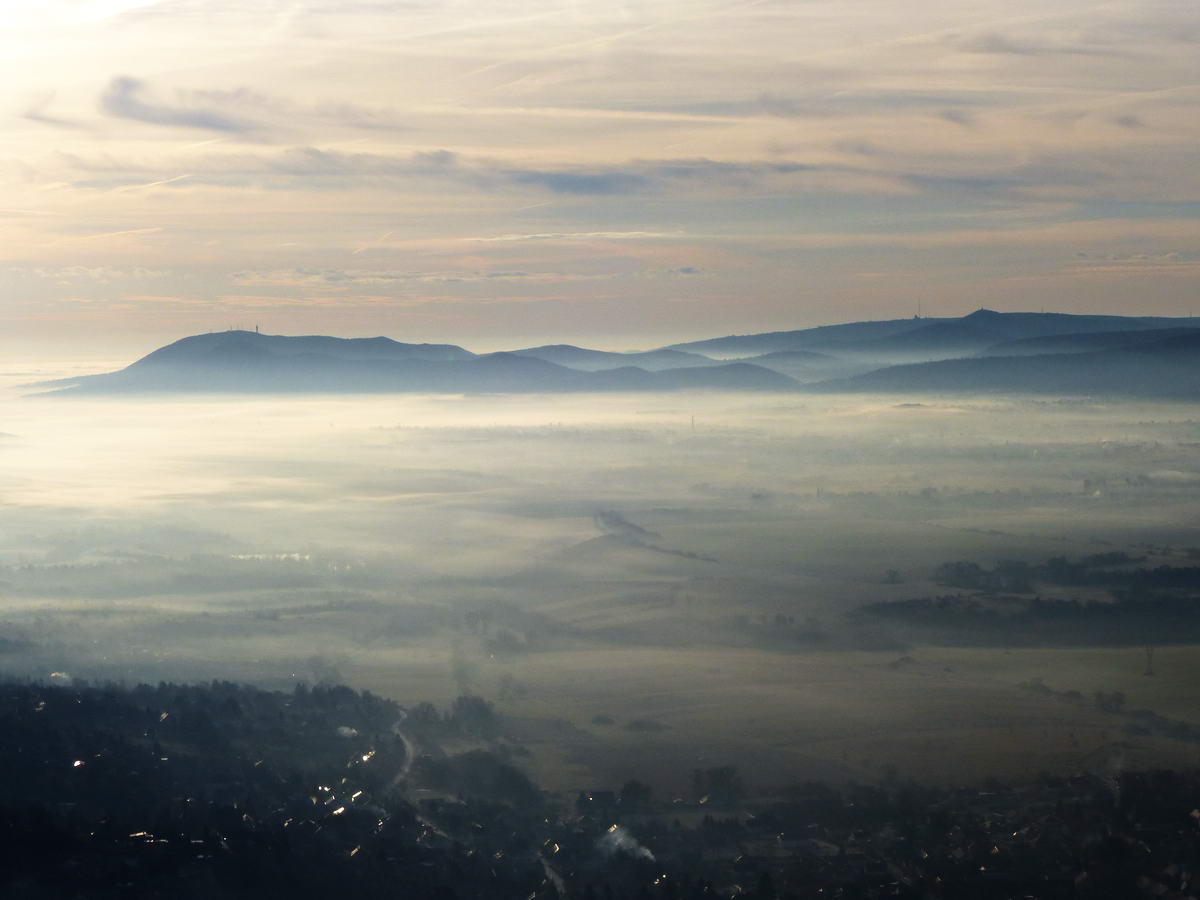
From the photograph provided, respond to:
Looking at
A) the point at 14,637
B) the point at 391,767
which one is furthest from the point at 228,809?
the point at 14,637

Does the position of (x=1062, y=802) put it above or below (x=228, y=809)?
below

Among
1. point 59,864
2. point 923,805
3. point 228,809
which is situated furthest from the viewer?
point 923,805

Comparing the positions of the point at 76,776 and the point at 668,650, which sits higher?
the point at 76,776

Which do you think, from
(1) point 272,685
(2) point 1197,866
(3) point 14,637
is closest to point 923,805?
(2) point 1197,866

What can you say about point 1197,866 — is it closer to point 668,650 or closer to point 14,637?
point 668,650

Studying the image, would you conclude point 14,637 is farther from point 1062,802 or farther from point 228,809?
point 1062,802

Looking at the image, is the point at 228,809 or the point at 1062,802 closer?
the point at 228,809

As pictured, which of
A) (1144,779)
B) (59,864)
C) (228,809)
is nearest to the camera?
(59,864)

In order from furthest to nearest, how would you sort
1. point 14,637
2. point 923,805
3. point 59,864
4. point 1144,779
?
point 14,637 < point 1144,779 < point 923,805 < point 59,864

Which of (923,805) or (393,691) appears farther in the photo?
(393,691)
